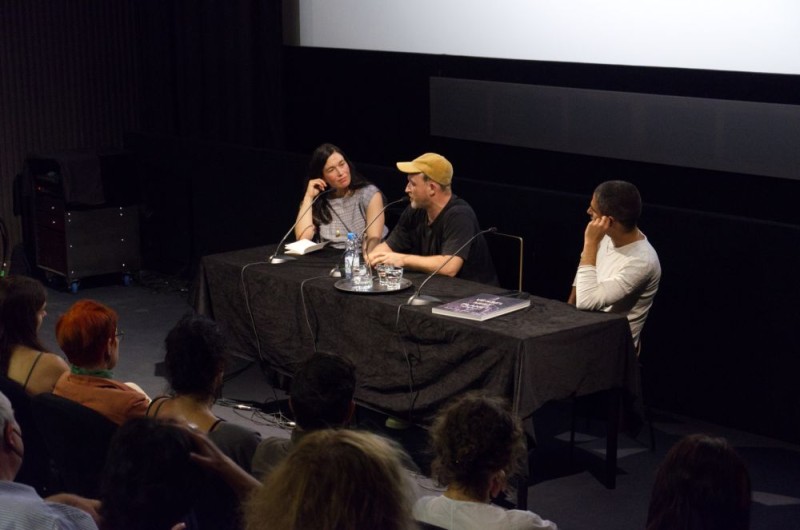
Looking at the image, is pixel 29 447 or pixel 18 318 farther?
pixel 18 318

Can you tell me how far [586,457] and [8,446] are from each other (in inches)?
100

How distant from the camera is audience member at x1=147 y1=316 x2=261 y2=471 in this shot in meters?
2.68

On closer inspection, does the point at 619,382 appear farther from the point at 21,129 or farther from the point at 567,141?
the point at 21,129

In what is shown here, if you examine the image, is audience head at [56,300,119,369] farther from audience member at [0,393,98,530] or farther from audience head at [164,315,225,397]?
audience member at [0,393,98,530]

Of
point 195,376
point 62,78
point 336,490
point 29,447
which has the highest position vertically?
point 62,78

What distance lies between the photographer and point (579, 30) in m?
5.11

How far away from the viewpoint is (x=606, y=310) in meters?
3.99

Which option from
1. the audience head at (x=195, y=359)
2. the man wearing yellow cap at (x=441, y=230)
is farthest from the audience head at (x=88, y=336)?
the man wearing yellow cap at (x=441, y=230)

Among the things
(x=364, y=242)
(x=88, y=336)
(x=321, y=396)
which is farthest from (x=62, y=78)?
(x=321, y=396)

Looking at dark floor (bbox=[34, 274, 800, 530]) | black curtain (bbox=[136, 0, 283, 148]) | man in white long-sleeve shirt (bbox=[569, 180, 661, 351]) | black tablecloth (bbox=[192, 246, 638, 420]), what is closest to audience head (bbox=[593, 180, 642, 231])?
man in white long-sleeve shirt (bbox=[569, 180, 661, 351])

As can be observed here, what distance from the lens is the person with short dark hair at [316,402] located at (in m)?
2.54

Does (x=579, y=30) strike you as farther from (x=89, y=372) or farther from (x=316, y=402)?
(x=316, y=402)

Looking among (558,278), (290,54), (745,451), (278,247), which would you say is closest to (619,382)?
(745,451)

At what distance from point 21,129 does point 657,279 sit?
15.3 ft
